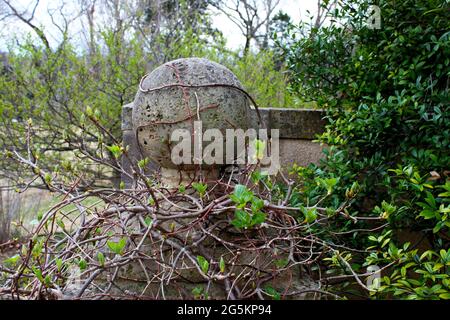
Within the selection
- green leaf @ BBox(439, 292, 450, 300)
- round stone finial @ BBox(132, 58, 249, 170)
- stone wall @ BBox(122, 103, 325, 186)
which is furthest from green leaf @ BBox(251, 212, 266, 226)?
stone wall @ BBox(122, 103, 325, 186)

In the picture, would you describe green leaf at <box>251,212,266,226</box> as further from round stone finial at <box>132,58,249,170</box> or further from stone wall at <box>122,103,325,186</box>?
stone wall at <box>122,103,325,186</box>

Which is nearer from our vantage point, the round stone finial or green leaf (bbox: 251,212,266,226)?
green leaf (bbox: 251,212,266,226)

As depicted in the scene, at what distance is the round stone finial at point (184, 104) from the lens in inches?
60.0

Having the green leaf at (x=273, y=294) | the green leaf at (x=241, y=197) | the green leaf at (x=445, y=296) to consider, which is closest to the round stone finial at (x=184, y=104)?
the green leaf at (x=241, y=197)

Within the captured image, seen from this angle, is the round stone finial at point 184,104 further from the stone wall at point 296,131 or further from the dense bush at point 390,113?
the stone wall at point 296,131

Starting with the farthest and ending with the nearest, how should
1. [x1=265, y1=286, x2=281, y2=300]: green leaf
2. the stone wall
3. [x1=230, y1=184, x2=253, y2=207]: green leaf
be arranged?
the stone wall, [x1=265, y1=286, x2=281, y2=300]: green leaf, [x1=230, y1=184, x2=253, y2=207]: green leaf

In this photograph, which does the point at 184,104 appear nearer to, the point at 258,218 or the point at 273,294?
the point at 258,218

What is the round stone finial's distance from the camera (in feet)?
5.00

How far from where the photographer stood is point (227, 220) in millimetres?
1551

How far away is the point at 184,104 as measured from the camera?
A: 1.52 meters

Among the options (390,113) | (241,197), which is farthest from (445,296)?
(390,113)
